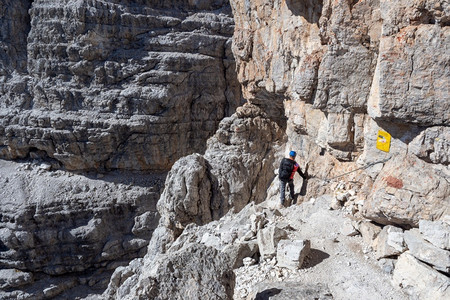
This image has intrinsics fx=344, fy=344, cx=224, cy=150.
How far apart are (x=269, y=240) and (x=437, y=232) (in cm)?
276

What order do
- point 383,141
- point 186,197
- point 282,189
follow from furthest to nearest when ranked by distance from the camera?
point 186,197
point 282,189
point 383,141

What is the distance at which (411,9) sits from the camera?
579 cm

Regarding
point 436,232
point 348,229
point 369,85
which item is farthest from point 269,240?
point 369,85

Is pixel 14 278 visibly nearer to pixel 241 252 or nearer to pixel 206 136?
pixel 206 136

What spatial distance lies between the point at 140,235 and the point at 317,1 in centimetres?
1788

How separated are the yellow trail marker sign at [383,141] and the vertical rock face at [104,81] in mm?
17688

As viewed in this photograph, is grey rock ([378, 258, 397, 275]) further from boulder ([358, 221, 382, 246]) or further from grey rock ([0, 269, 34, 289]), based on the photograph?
grey rock ([0, 269, 34, 289])

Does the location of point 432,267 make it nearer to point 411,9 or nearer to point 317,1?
point 411,9

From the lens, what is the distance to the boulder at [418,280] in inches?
187

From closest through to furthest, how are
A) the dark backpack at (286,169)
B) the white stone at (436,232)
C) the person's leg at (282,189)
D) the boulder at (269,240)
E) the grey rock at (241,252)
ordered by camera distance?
the white stone at (436,232), the boulder at (269,240), the grey rock at (241,252), the dark backpack at (286,169), the person's leg at (282,189)

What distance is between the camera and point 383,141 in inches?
268

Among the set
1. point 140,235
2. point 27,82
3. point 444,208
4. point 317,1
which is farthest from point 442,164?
point 27,82

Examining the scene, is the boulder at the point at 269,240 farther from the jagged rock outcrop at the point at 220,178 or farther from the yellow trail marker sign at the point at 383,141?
the jagged rock outcrop at the point at 220,178

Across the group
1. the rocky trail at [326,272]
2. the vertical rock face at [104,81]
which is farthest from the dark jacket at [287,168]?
the vertical rock face at [104,81]
